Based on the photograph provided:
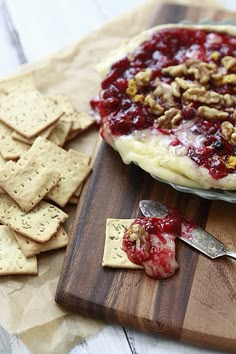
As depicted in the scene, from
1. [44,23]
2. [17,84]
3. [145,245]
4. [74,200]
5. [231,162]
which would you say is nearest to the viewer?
[145,245]

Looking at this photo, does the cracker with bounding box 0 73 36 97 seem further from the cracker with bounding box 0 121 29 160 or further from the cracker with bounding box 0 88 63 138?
the cracker with bounding box 0 121 29 160

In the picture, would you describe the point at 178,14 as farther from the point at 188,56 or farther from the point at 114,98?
the point at 114,98

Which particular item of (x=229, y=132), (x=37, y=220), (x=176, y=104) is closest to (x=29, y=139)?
(x=37, y=220)

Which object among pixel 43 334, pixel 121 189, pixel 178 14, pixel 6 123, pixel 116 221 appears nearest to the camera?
pixel 43 334

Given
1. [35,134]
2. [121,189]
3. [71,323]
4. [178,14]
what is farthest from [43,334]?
[178,14]

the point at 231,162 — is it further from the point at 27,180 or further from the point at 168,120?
the point at 27,180

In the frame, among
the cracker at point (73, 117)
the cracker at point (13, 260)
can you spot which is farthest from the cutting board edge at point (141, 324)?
the cracker at point (73, 117)

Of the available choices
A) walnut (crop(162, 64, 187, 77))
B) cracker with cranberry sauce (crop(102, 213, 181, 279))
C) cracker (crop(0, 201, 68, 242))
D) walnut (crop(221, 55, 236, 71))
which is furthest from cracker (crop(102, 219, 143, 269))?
walnut (crop(221, 55, 236, 71))

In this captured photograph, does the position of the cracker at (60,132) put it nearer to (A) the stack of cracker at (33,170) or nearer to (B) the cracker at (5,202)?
(A) the stack of cracker at (33,170)
